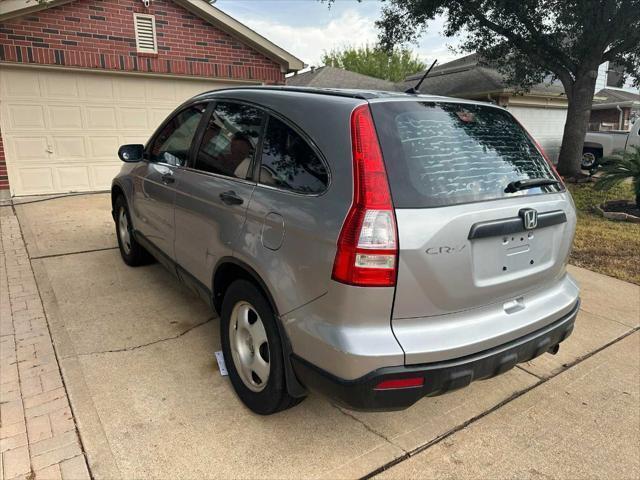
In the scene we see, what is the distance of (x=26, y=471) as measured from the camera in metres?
2.19

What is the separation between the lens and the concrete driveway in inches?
91.3

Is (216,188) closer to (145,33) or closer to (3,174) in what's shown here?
(3,174)

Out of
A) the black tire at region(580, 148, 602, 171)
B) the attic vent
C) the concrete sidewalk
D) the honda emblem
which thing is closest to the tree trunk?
the black tire at region(580, 148, 602, 171)

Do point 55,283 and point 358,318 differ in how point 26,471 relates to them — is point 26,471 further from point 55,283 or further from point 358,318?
point 55,283

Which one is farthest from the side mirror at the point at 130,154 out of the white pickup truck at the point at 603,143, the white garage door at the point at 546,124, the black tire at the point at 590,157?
the white garage door at the point at 546,124

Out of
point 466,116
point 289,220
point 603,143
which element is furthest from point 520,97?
point 289,220

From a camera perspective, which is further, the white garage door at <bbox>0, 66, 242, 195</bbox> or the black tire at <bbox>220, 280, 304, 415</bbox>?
the white garage door at <bbox>0, 66, 242, 195</bbox>

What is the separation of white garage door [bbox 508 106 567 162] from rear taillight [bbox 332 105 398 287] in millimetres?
16874

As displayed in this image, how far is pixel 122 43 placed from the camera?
8.90 meters

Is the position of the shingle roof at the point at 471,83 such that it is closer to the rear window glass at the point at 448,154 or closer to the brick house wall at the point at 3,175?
the brick house wall at the point at 3,175

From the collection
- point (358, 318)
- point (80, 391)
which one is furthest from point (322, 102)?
point (80, 391)

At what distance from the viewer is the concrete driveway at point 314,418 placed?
91.3 inches

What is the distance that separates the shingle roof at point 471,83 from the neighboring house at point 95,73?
8855mm

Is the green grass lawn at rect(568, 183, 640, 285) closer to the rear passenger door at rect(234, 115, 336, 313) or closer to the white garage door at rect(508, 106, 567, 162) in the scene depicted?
the rear passenger door at rect(234, 115, 336, 313)
